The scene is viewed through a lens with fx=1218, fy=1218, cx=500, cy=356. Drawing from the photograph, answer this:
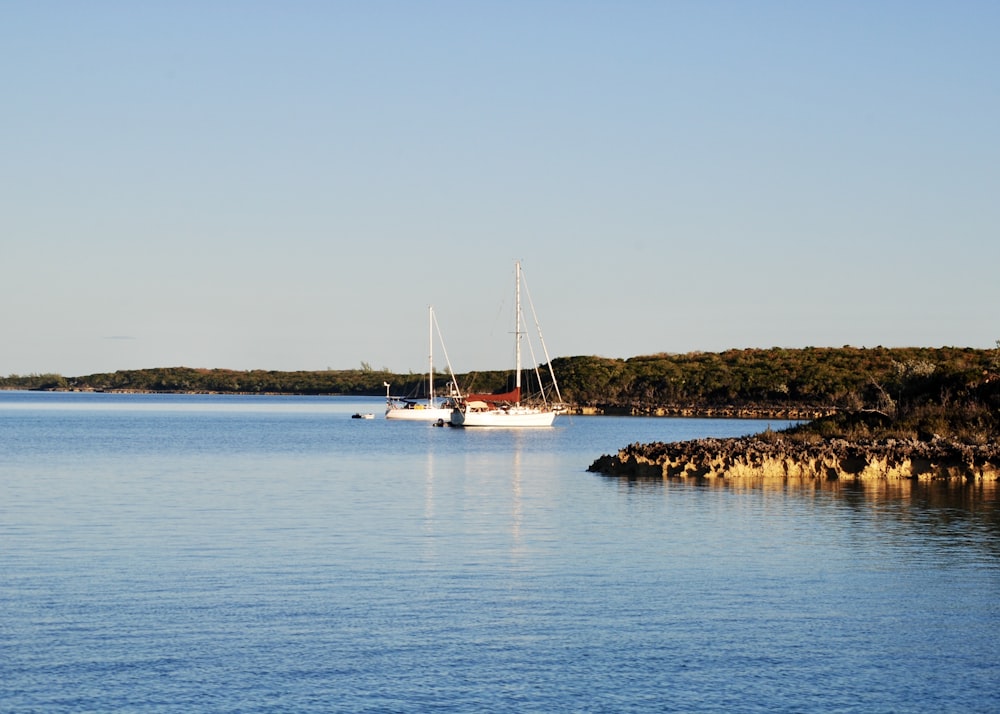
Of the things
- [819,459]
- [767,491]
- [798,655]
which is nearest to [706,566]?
[798,655]

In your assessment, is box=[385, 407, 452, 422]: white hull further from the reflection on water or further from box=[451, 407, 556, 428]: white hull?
the reflection on water

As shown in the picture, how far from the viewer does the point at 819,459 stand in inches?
1864

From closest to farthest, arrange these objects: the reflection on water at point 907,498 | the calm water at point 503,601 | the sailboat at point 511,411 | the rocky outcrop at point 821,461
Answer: the calm water at point 503,601
the reflection on water at point 907,498
the rocky outcrop at point 821,461
the sailboat at point 511,411

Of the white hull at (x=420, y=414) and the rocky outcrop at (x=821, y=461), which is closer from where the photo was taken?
the rocky outcrop at (x=821, y=461)

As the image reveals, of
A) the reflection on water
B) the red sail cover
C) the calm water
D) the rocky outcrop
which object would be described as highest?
the red sail cover

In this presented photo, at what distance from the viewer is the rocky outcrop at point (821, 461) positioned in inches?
1780

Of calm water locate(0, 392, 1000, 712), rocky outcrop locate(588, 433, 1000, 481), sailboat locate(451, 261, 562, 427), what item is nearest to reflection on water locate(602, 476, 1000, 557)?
calm water locate(0, 392, 1000, 712)

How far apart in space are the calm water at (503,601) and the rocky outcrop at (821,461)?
509cm

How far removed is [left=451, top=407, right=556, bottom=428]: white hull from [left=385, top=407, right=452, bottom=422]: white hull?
565 inches

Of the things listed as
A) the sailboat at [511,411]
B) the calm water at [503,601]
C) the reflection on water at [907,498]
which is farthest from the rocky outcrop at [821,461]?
the sailboat at [511,411]

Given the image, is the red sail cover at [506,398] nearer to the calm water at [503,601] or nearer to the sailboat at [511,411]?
the sailboat at [511,411]

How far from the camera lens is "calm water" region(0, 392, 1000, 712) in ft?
47.8

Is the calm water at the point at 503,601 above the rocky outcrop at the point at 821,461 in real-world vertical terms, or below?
below

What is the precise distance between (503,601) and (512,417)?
9189 centimetres
